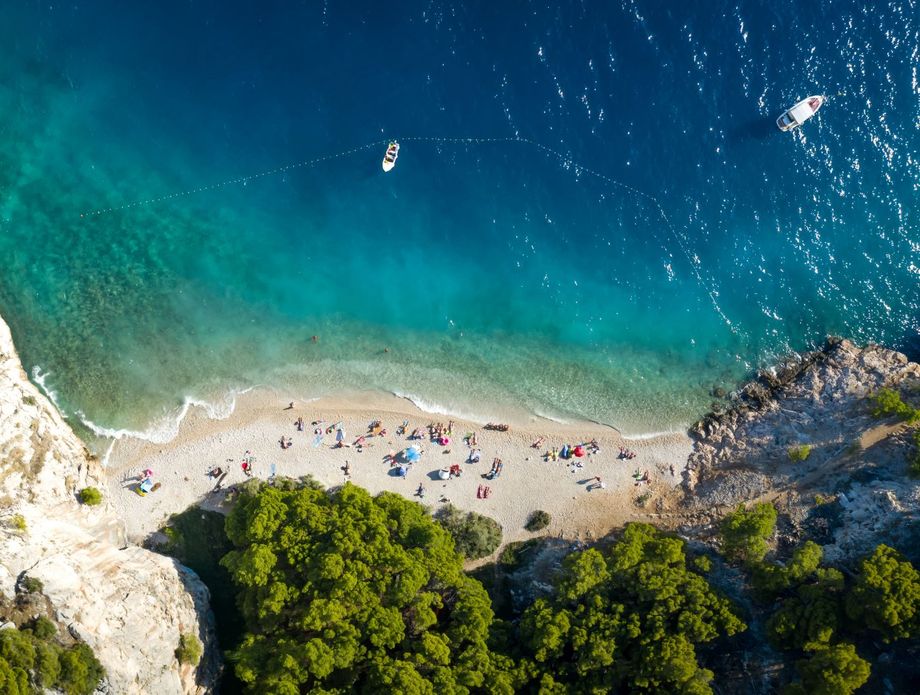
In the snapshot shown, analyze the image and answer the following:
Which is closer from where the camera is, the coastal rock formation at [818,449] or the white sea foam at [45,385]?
the coastal rock formation at [818,449]

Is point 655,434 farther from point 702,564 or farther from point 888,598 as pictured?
point 888,598

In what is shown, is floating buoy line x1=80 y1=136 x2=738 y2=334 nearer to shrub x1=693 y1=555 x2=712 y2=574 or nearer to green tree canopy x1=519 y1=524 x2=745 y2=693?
shrub x1=693 y1=555 x2=712 y2=574

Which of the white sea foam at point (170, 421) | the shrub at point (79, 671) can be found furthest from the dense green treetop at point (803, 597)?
the shrub at point (79, 671)

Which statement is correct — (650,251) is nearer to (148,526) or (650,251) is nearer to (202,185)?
(202,185)

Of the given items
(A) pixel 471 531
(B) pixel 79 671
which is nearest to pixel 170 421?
(B) pixel 79 671

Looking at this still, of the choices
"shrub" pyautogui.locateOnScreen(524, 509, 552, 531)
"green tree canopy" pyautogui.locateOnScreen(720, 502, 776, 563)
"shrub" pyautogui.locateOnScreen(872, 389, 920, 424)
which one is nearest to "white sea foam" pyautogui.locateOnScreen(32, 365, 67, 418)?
"shrub" pyautogui.locateOnScreen(524, 509, 552, 531)

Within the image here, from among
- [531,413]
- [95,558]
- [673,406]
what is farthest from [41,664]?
[673,406]

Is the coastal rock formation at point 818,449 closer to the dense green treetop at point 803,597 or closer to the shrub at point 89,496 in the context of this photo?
the dense green treetop at point 803,597
